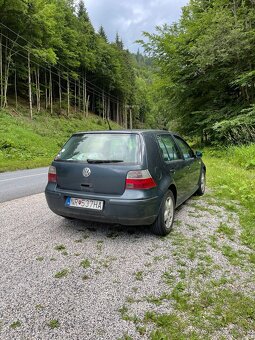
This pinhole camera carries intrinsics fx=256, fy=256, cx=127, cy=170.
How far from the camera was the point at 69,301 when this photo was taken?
229 centimetres

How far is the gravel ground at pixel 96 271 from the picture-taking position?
6.66ft

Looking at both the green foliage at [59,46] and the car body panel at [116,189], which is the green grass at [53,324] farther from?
the green foliage at [59,46]

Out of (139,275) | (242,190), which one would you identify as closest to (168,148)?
(139,275)

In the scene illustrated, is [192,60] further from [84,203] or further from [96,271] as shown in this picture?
[96,271]

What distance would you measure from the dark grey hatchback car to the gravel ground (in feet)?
1.23

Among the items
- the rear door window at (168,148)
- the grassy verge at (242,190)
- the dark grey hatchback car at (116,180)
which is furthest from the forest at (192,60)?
the dark grey hatchback car at (116,180)

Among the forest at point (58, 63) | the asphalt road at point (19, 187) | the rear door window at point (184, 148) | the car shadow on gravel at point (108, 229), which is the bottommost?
the car shadow on gravel at point (108, 229)

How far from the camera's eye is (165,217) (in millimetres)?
3809

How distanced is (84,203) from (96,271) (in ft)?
3.40

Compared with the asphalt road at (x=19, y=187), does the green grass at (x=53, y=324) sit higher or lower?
lower

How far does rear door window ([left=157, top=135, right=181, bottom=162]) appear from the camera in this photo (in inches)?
160

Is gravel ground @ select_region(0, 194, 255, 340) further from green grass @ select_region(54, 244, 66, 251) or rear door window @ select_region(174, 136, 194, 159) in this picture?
rear door window @ select_region(174, 136, 194, 159)

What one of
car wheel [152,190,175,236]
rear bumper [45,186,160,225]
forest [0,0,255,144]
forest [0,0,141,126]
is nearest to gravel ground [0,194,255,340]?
car wheel [152,190,175,236]

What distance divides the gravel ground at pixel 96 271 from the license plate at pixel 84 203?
0.48 metres
